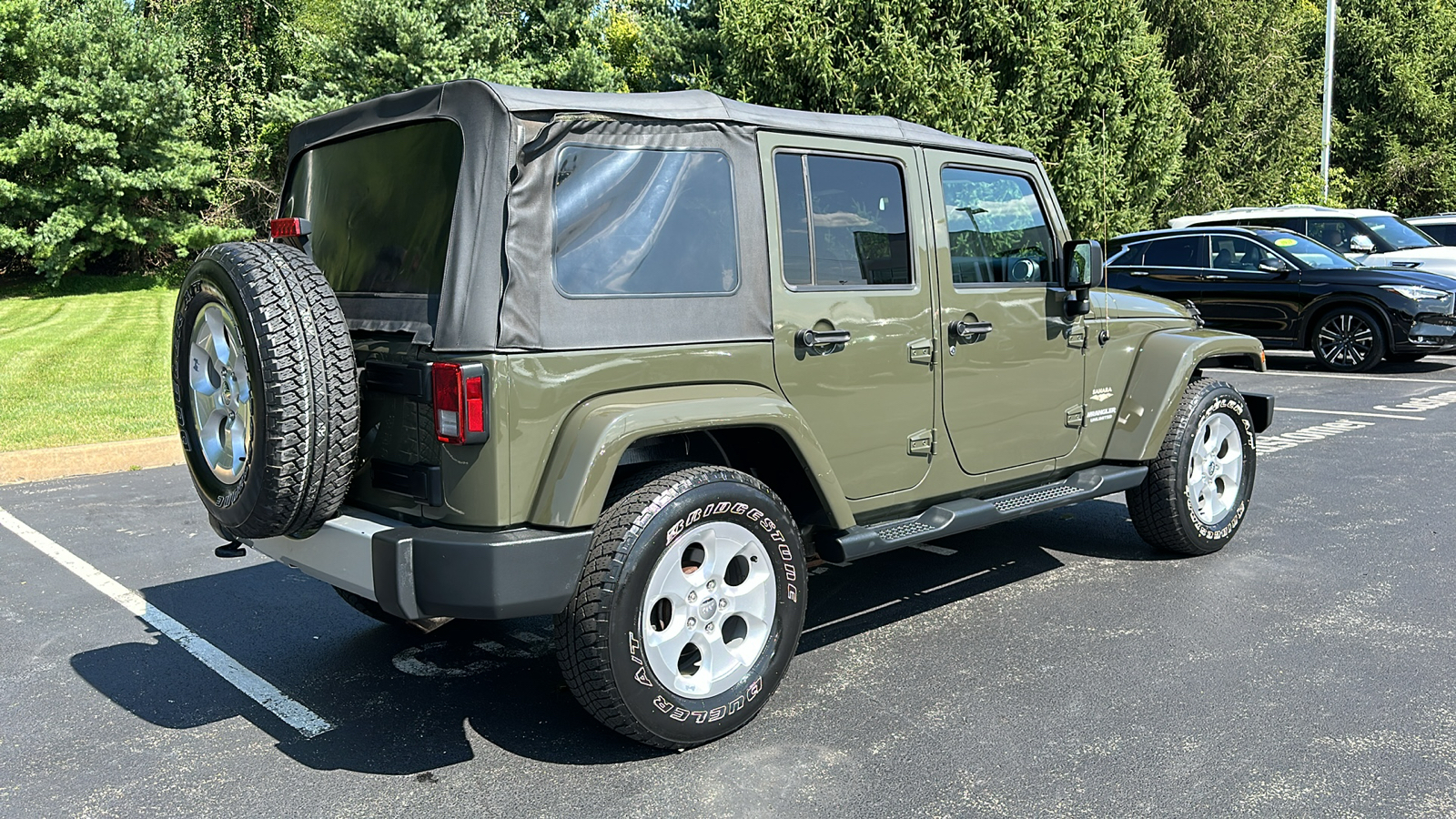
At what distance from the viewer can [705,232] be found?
143 inches

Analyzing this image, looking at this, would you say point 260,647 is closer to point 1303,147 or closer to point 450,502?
point 450,502

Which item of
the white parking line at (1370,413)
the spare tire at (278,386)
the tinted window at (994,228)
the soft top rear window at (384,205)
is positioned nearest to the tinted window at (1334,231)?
the white parking line at (1370,413)

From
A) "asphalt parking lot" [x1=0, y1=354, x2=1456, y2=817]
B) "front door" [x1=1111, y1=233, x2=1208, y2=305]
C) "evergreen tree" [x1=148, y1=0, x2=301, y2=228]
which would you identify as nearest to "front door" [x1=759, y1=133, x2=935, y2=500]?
"asphalt parking lot" [x1=0, y1=354, x2=1456, y2=817]

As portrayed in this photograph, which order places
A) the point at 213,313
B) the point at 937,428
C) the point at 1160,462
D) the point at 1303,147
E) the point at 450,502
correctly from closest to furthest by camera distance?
the point at 450,502
the point at 213,313
the point at 937,428
the point at 1160,462
the point at 1303,147

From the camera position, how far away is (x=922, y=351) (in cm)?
418

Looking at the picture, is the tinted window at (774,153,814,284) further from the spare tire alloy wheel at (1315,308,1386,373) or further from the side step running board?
the spare tire alloy wheel at (1315,308,1386,373)

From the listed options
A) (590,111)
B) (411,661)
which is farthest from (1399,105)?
(411,661)

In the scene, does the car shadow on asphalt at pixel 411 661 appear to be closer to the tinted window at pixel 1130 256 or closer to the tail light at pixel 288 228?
the tail light at pixel 288 228

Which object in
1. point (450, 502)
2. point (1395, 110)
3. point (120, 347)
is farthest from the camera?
point (1395, 110)

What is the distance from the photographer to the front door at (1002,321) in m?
4.37

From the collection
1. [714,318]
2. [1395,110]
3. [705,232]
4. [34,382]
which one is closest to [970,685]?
[714,318]

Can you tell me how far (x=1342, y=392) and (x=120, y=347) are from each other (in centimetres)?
1463

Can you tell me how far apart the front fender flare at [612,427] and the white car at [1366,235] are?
1293 cm

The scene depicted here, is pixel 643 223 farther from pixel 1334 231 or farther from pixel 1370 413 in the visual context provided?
pixel 1334 231
